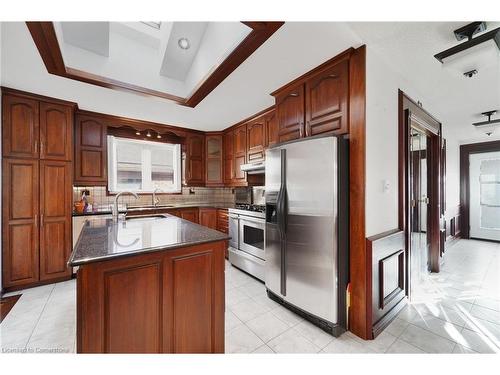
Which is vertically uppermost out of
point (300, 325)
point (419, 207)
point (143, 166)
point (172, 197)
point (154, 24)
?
point (154, 24)

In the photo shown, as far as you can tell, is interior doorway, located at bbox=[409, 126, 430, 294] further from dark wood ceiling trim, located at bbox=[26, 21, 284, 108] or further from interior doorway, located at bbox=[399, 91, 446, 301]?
dark wood ceiling trim, located at bbox=[26, 21, 284, 108]

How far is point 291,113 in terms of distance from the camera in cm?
234

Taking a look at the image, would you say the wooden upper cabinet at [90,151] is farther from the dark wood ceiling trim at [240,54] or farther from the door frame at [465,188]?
the door frame at [465,188]

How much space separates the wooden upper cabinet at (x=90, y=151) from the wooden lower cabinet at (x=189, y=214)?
1.31 metres

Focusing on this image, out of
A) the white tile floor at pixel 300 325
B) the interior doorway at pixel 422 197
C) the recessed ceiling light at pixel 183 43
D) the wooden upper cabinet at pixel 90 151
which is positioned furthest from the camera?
the wooden upper cabinet at pixel 90 151

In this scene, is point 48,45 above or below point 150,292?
above

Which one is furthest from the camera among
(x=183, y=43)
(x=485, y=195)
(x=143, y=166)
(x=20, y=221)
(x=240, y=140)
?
(x=485, y=195)

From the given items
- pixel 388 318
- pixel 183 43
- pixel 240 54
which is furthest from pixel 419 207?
pixel 183 43

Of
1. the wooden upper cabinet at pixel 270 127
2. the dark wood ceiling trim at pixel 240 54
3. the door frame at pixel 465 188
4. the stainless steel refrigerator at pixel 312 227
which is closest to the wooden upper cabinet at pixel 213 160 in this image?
the wooden upper cabinet at pixel 270 127

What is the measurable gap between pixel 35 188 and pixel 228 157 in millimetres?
2823

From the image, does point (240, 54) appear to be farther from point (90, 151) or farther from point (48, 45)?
point (90, 151)

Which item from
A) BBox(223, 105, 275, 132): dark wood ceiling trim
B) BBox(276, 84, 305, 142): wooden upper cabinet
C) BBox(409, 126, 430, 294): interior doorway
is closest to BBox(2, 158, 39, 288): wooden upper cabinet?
BBox(223, 105, 275, 132): dark wood ceiling trim

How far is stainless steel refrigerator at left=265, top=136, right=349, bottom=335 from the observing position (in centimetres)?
173

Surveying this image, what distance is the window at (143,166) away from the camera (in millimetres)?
3793
